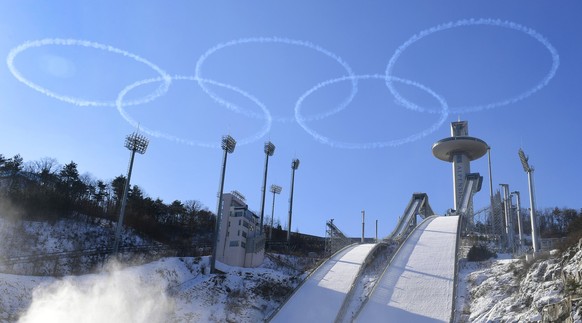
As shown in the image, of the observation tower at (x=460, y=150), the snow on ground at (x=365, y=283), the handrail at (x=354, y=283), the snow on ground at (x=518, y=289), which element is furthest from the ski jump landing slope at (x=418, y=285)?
the observation tower at (x=460, y=150)

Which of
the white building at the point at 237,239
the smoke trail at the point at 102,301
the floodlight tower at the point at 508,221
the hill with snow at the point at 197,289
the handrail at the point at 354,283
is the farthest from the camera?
the white building at the point at 237,239

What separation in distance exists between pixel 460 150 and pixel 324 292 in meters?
51.8

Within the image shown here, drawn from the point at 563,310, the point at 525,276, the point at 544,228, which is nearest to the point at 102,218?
the point at 525,276

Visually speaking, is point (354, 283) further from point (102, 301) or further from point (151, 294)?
point (102, 301)

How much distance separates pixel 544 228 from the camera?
288ft

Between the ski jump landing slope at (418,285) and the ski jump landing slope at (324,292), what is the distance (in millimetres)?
2497

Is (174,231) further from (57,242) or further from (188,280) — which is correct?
(188,280)

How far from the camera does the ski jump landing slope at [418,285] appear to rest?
106ft

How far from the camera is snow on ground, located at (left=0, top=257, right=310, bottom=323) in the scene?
29844 mm

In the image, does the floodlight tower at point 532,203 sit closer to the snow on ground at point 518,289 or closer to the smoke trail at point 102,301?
the snow on ground at point 518,289

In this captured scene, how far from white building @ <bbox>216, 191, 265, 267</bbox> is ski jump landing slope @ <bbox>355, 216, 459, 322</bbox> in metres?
13.7

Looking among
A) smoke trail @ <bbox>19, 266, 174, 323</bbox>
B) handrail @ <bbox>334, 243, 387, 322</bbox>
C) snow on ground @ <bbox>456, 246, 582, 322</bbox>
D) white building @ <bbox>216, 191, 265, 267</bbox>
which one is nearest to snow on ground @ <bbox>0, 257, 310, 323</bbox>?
smoke trail @ <bbox>19, 266, 174, 323</bbox>

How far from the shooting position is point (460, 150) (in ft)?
275

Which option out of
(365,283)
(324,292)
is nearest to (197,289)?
(324,292)
